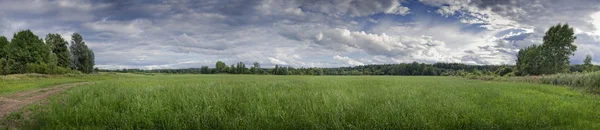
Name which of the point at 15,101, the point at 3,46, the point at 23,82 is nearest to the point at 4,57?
the point at 3,46

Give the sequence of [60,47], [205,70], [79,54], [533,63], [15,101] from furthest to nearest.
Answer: [205,70], [79,54], [60,47], [533,63], [15,101]

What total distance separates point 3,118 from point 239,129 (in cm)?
787

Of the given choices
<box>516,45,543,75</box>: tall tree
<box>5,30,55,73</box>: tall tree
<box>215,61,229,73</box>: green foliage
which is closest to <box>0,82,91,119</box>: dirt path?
<box>5,30,55,73</box>: tall tree

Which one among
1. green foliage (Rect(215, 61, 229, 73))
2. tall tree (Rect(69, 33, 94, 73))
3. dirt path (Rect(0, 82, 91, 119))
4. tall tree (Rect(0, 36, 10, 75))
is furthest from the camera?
green foliage (Rect(215, 61, 229, 73))

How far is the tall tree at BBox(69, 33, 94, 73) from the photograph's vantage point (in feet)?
224

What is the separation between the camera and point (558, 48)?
1746 inches

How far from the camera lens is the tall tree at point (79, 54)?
2687 inches

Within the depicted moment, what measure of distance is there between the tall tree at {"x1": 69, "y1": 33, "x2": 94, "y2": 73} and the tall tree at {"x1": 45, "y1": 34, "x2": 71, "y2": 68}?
1474 mm

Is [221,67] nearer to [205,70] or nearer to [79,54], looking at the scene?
[205,70]

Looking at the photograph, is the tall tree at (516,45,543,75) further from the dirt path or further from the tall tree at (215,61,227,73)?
the tall tree at (215,61,227,73)

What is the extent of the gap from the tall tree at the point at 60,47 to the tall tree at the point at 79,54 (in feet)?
4.84

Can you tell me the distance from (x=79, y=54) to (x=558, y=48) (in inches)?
3938

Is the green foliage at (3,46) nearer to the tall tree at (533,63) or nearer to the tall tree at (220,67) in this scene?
the tall tree at (220,67)

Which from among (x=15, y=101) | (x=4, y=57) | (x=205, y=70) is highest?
(x=4, y=57)
